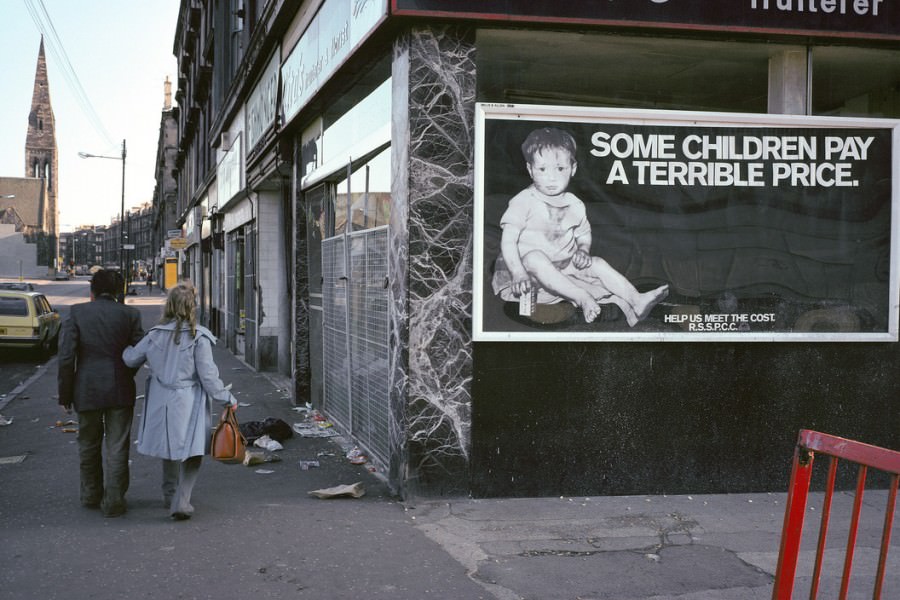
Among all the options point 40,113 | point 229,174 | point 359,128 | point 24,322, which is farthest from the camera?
point 40,113

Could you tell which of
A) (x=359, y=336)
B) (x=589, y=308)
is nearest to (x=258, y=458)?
(x=359, y=336)

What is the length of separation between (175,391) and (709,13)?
189 inches

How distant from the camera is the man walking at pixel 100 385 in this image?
20.4 feet

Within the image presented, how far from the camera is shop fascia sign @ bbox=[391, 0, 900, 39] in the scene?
248 inches

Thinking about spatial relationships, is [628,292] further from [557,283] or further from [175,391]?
[175,391]

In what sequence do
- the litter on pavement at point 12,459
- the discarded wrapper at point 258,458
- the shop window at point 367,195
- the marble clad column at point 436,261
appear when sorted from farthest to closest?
the litter on pavement at point 12,459 < the discarded wrapper at point 258,458 < the shop window at point 367,195 < the marble clad column at point 436,261

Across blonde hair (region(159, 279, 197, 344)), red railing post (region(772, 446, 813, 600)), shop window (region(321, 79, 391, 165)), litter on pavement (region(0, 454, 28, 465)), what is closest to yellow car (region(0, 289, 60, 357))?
litter on pavement (region(0, 454, 28, 465))

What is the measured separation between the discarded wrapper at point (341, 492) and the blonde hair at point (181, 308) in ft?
5.20

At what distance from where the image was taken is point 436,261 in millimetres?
6527

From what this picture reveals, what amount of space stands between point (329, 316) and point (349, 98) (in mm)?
2550

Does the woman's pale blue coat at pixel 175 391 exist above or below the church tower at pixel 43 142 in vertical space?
below

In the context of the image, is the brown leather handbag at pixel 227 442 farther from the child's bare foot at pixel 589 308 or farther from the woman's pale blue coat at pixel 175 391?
the child's bare foot at pixel 589 308

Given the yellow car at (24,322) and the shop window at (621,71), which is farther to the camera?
the yellow car at (24,322)

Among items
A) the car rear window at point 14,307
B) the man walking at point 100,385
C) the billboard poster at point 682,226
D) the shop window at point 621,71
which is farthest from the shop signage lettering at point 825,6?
the car rear window at point 14,307
